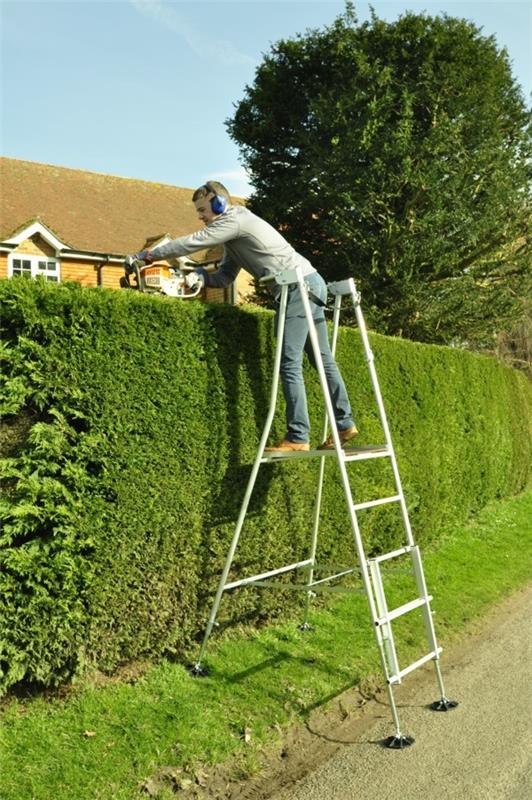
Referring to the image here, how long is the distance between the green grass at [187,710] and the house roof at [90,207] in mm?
20385

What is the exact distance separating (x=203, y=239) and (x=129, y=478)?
61.5 inches

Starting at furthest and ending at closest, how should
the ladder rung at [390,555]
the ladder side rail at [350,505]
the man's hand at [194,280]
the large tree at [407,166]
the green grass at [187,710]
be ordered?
the large tree at [407,166]
the man's hand at [194,280]
the ladder rung at [390,555]
the ladder side rail at [350,505]
the green grass at [187,710]

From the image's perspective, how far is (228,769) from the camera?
12.3 feet

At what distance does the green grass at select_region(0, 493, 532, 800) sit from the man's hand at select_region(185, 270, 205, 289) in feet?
7.69

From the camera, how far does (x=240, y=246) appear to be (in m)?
4.73

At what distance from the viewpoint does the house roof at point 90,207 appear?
24.5m

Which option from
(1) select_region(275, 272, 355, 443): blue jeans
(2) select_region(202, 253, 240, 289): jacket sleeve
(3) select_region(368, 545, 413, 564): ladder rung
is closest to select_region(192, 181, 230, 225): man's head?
(2) select_region(202, 253, 240, 289): jacket sleeve

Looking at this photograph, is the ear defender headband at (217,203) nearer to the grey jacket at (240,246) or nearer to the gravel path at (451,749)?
the grey jacket at (240,246)

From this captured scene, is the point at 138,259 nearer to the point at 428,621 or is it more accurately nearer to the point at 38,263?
the point at 428,621

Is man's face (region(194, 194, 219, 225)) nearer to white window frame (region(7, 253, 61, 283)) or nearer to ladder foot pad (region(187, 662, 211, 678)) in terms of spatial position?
ladder foot pad (region(187, 662, 211, 678))

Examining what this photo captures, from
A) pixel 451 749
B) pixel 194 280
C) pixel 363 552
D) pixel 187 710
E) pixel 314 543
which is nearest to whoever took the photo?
pixel 451 749

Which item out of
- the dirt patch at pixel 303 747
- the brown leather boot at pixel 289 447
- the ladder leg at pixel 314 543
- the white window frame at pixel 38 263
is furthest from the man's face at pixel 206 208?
the white window frame at pixel 38 263

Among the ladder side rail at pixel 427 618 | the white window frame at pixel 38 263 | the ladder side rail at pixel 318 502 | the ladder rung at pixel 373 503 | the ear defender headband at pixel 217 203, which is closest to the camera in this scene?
the ladder rung at pixel 373 503

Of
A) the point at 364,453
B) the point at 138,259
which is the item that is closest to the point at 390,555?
the point at 364,453
